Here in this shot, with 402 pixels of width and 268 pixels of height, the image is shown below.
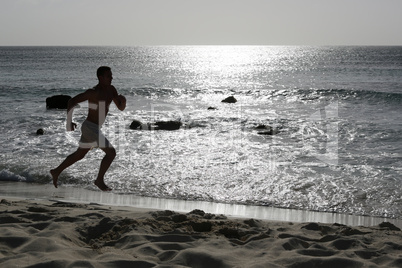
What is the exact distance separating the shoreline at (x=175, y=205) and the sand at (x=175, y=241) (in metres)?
1.01

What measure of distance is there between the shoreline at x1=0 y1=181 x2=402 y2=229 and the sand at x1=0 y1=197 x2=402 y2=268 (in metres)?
1.01

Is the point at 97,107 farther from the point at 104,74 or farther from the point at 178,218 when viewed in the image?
the point at 178,218

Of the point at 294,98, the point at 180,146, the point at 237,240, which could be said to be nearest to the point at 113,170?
the point at 180,146

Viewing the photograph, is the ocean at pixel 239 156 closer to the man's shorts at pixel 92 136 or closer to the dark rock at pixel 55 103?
the dark rock at pixel 55 103

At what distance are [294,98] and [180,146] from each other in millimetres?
19395

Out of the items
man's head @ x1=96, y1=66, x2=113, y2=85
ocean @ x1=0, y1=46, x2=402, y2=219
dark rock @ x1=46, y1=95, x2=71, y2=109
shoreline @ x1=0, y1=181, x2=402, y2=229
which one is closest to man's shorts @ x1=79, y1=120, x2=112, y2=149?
man's head @ x1=96, y1=66, x2=113, y2=85

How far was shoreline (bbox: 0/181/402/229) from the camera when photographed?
27.5 feet

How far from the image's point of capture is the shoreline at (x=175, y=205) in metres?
8.37

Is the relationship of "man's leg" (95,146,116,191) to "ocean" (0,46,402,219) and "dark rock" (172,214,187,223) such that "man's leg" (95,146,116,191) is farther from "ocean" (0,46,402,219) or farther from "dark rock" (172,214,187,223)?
"ocean" (0,46,402,219)

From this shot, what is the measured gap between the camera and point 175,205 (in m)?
9.01

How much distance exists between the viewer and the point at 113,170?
11.5m

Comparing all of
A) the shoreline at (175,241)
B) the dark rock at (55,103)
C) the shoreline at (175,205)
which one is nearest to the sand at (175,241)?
the shoreline at (175,241)

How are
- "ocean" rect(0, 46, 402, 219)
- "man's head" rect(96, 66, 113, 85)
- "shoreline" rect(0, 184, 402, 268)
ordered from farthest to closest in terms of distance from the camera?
1. "ocean" rect(0, 46, 402, 219)
2. "man's head" rect(96, 66, 113, 85)
3. "shoreline" rect(0, 184, 402, 268)

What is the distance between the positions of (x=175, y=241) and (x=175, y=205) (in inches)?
119
